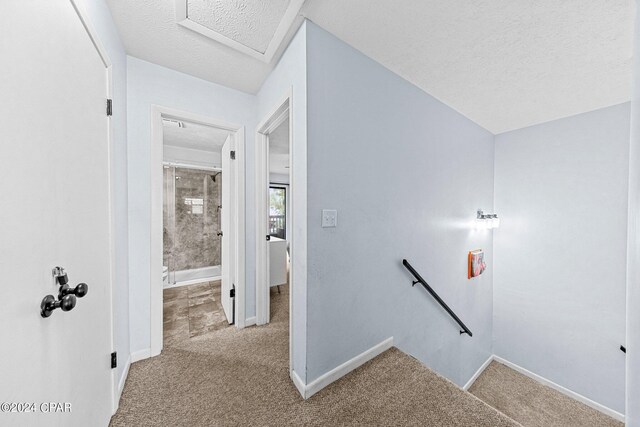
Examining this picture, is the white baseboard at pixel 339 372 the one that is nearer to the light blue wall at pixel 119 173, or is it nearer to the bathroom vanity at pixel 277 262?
the light blue wall at pixel 119 173

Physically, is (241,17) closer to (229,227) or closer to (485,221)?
(229,227)

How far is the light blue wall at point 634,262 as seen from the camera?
2.15 feet

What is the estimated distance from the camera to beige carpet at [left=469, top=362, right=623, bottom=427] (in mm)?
2318

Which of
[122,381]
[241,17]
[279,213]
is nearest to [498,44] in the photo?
[241,17]

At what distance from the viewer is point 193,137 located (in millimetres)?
3299

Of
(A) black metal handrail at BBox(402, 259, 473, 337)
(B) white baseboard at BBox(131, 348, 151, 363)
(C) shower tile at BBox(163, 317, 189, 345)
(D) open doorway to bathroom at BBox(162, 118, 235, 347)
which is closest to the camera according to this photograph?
(B) white baseboard at BBox(131, 348, 151, 363)

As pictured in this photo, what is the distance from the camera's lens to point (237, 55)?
1697mm

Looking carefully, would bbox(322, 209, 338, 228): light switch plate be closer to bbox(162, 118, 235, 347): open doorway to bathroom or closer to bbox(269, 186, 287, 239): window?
bbox(162, 118, 235, 347): open doorway to bathroom

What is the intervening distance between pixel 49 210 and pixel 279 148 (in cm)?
346

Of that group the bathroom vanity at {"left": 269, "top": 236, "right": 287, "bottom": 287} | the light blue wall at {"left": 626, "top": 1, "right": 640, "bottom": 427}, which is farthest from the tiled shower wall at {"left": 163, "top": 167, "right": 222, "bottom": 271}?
the light blue wall at {"left": 626, "top": 1, "right": 640, "bottom": 427}

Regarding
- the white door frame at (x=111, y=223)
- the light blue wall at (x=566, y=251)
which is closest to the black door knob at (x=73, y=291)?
the white door frame at (x=111, y=223)

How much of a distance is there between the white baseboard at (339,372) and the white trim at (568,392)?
2.75 metres

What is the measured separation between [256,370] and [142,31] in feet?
8.24

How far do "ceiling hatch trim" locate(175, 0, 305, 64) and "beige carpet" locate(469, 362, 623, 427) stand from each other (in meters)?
4.15
